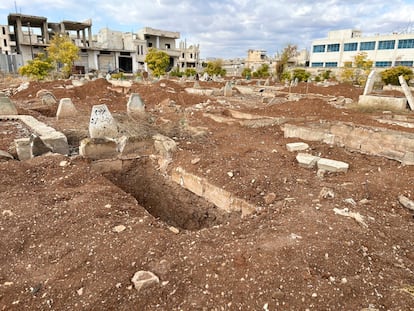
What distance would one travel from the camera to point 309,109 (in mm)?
11812

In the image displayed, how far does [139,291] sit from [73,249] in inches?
43.9

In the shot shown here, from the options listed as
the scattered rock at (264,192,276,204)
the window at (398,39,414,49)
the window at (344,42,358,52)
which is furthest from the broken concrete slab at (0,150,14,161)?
the window at (344,42,358,52)

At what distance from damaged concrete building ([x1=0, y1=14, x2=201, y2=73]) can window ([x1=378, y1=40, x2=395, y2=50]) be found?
100 feet

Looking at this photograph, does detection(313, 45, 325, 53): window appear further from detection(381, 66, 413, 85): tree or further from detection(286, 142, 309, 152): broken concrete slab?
detection(286, 142, 309, 152): broken concrete slab

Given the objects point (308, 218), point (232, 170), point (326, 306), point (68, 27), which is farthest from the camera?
point (68, 27)

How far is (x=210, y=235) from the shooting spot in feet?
12.1

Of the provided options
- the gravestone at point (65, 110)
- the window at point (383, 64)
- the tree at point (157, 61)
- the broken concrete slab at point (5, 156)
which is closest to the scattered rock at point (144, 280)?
the broken concrete slab at point (5, 156)

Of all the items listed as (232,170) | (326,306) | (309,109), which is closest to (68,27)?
(309,109)

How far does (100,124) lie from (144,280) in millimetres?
5735

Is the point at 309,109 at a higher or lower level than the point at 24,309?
higher

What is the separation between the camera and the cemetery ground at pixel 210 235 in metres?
2.63

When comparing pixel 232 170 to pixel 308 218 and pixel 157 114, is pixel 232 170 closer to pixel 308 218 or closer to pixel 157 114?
pixel 308 218

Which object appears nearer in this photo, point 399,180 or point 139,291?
point 139,291

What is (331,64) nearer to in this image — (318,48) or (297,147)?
(318,48)
